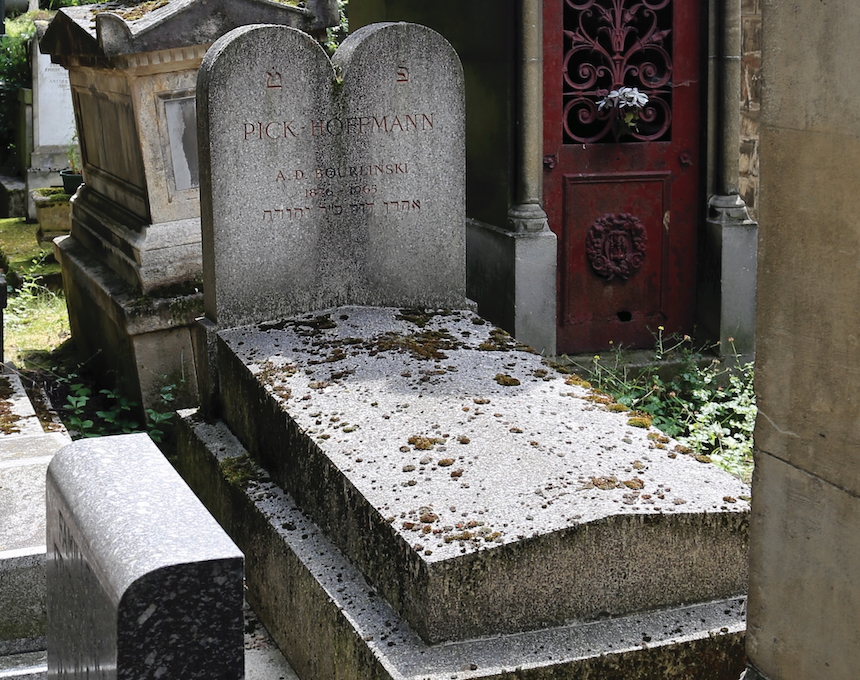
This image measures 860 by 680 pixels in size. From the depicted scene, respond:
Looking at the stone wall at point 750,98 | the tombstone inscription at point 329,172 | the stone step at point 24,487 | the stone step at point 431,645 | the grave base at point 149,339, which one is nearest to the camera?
the stone step at point 431,645

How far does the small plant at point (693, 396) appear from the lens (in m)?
5.04

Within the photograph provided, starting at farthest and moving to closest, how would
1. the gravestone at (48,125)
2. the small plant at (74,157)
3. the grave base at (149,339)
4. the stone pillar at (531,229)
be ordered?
the gravestone at (48,125) → the small plant at (74,157) → the stone pillar at (531,229) → the grave base at (149,339)

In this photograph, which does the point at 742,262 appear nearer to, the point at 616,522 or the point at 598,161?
the point at 598,161

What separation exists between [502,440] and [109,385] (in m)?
3.44

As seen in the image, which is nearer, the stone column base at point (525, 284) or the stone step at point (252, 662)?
the stone step at point (252, 662)

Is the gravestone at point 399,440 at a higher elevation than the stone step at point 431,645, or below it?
higher

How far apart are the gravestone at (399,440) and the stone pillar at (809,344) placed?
0.88 metres

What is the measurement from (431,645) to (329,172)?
2.17 metres

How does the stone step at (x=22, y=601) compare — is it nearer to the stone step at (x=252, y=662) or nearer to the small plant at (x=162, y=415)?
the stone step at (x=252, y=662)

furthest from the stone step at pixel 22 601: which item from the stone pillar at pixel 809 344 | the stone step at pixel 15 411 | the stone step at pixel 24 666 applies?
the stone pillar at pixel 809 344

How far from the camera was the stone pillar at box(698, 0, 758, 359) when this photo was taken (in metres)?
6.04

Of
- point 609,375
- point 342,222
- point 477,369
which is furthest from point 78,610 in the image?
point 609,375

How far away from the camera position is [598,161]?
606 centimetres

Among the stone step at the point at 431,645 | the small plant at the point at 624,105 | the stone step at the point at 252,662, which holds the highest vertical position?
the small plant at the point at 624,105
